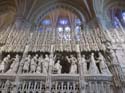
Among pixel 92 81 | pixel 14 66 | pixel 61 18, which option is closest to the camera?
pixel 92 81

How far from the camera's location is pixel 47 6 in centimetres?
1433

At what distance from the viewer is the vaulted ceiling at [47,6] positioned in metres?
12.9

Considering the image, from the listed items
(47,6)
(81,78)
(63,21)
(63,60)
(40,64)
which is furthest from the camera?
(63,21)

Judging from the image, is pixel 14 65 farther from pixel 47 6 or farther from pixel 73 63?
pixel 47 6

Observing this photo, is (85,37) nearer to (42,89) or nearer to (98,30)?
(98,30)

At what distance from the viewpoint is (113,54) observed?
8.06m

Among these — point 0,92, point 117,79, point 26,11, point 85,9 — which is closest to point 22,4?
point 26,11

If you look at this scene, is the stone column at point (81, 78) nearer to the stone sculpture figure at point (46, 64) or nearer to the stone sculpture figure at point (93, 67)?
the stone sculpture figure at point (93, 67)

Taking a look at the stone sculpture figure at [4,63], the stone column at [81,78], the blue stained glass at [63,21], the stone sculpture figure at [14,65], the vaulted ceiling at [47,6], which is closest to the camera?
the stone column at [81,78]

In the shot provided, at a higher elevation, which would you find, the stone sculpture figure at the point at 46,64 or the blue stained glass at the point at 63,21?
the blue stained glass at the point at 63,21

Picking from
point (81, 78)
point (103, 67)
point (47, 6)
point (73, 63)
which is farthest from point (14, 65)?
point (47, 6)

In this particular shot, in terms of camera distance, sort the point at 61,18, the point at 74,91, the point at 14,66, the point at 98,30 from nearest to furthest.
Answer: the point at 74,91
the point at 14,66
the point at 98,30
the point at 61,18

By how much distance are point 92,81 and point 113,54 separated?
1.91 meters

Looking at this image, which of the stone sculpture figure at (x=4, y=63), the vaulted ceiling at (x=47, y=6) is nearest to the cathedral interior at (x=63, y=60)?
the stone sculpture figure at (x=4, y=63)
